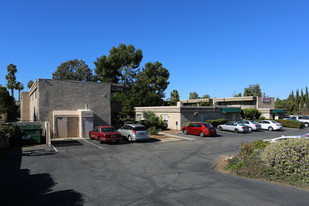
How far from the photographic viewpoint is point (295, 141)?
923cm

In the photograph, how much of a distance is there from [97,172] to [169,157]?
5051 mm

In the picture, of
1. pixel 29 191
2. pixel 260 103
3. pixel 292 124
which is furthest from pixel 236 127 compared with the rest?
pixel 29 191

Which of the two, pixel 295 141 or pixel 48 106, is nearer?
pixel 295 141

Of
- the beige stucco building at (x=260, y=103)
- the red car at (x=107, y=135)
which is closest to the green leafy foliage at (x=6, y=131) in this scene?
the red car at (x=107, y=135)

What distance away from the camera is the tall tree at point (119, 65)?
177ft

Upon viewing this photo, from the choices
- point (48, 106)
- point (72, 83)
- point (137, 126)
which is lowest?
point (137, 126)

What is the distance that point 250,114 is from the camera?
131ft

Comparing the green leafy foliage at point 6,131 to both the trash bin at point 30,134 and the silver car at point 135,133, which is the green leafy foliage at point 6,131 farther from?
the silver car at point 135,133

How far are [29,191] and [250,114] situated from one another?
1515 inches

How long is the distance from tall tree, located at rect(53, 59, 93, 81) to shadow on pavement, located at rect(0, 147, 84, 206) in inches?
2337

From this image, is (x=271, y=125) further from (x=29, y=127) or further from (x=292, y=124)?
(x=29, y=127)

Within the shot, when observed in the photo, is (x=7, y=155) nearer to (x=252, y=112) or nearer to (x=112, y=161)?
(x=112, y=161)

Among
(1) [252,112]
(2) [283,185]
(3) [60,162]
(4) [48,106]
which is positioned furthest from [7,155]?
(1) [252,112]

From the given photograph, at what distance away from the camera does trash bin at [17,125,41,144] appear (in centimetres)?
1818
